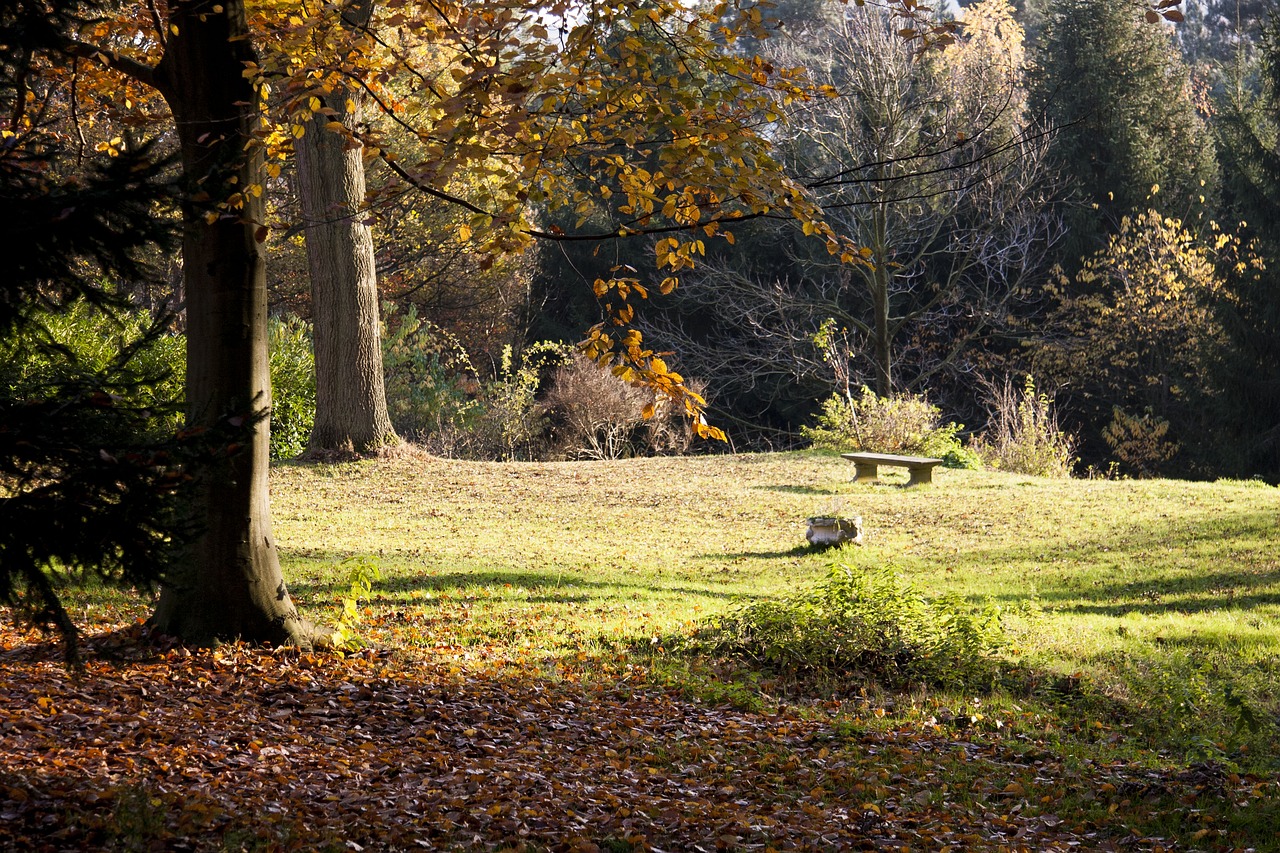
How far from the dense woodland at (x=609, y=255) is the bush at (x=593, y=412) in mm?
83

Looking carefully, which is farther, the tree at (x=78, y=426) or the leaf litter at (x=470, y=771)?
the leaf litter at (x=470, y=771)

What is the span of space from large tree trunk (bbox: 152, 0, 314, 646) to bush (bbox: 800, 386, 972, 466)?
12781mm

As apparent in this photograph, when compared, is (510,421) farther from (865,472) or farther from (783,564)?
(783,564)

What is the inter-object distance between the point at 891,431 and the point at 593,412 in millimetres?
6066

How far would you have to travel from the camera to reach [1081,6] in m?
25.0

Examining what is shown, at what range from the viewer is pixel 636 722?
540 cm

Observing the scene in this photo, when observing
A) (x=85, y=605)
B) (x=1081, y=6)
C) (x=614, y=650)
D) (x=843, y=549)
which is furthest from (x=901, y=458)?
(x=1081, y=6)

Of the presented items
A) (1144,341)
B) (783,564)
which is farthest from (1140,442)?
(783,564)

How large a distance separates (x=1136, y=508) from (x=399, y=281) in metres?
16.5

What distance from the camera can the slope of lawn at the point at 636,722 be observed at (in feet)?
12.7

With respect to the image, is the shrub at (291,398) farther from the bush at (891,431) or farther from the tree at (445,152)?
the tree at (445,152)

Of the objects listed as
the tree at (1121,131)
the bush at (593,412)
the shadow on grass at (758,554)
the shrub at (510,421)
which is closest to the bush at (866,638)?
the shadow on grass at (758,554)

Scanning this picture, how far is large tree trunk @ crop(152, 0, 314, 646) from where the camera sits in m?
5.23

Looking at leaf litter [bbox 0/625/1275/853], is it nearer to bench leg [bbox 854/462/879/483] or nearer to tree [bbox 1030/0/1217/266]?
bench leg [bbox 854/462/879/483]
